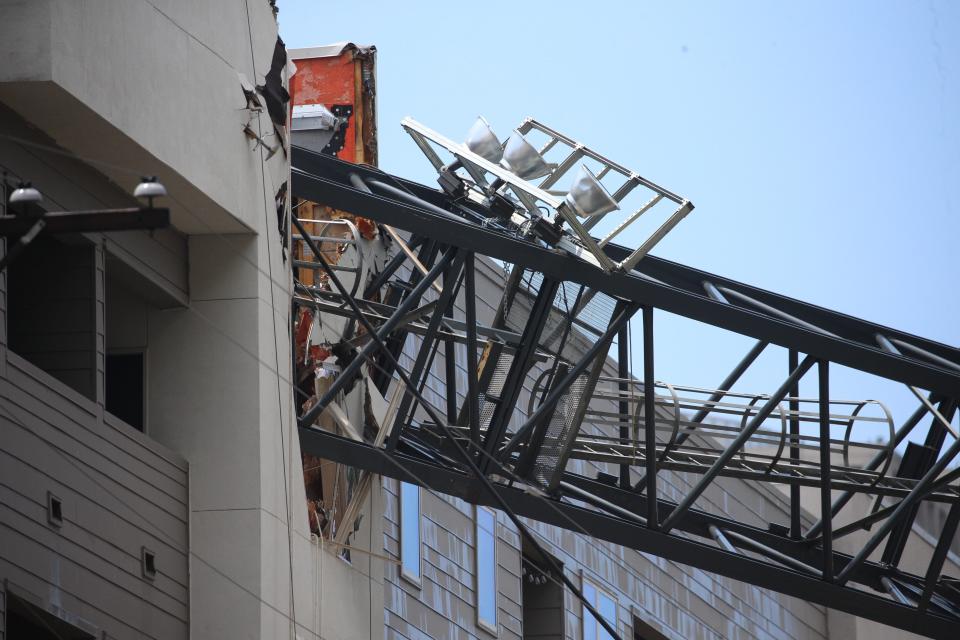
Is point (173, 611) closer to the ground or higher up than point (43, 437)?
closer to the ground

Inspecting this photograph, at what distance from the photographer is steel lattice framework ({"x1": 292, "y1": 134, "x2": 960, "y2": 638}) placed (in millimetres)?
17703

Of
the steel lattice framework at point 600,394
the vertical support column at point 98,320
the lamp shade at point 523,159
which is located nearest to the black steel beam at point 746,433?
the steel lattice framework at point 600,394

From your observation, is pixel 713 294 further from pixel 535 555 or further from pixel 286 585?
pixel 535 555

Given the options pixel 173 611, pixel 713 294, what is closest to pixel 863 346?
pixel 713 294

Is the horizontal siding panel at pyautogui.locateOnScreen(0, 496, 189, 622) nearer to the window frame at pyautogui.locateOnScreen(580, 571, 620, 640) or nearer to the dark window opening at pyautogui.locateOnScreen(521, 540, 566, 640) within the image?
the dark window opening at pyautogui.locateOnScreen(521, 540, 566, 640)

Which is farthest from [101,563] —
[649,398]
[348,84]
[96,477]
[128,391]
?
[348,84]

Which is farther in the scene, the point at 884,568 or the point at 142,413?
the point at 884,568

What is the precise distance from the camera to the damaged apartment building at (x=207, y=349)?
13.4 meters

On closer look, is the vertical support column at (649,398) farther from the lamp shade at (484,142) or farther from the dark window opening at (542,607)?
the dark window opening at (542,607)

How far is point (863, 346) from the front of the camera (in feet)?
59.1

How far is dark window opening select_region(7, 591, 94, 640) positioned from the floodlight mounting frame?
22.3 feet

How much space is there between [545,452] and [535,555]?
1040 centimetres

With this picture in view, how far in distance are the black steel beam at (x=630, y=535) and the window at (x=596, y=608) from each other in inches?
422

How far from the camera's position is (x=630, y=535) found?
18859 millimetres
